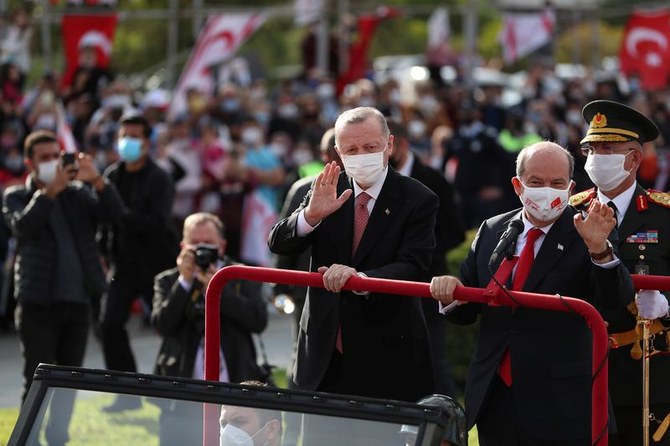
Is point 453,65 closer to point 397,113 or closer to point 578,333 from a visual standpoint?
point 397,113

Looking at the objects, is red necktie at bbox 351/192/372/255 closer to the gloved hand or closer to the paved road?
the gloved hand

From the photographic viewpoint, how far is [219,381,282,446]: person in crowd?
4594 mm

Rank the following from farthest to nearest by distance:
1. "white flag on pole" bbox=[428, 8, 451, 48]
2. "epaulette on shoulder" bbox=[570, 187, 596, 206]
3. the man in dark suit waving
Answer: "white flag on pole" bbox=[428, 8, 451, 48] < "epaulette on shoulder" bbox=[570, 187, 596, 206] < the man in dark suit waving

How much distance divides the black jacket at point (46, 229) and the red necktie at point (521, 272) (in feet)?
12.7

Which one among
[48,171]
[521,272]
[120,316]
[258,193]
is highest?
[258,193]

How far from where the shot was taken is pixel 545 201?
18.8 ft

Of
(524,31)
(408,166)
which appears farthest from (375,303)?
(524,31)

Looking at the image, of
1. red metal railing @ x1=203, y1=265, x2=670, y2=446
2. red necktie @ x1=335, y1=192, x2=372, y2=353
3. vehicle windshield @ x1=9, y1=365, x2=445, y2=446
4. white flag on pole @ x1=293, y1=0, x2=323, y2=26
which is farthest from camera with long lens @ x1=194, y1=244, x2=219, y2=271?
white flag on pole @ x1=293, y1=0, x2=323, y2=26

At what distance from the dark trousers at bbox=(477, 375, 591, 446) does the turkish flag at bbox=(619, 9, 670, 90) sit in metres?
19.5

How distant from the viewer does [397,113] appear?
21.6 m

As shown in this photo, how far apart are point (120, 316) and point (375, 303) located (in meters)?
4.20

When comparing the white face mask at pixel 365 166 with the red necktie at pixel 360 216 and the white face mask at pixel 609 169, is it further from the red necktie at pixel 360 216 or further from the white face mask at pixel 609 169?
the white face mask at pixel 609 169

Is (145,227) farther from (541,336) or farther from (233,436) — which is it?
(233,436)

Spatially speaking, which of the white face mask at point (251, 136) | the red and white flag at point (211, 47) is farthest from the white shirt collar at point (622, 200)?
the red and white flag at point (211, 47)
